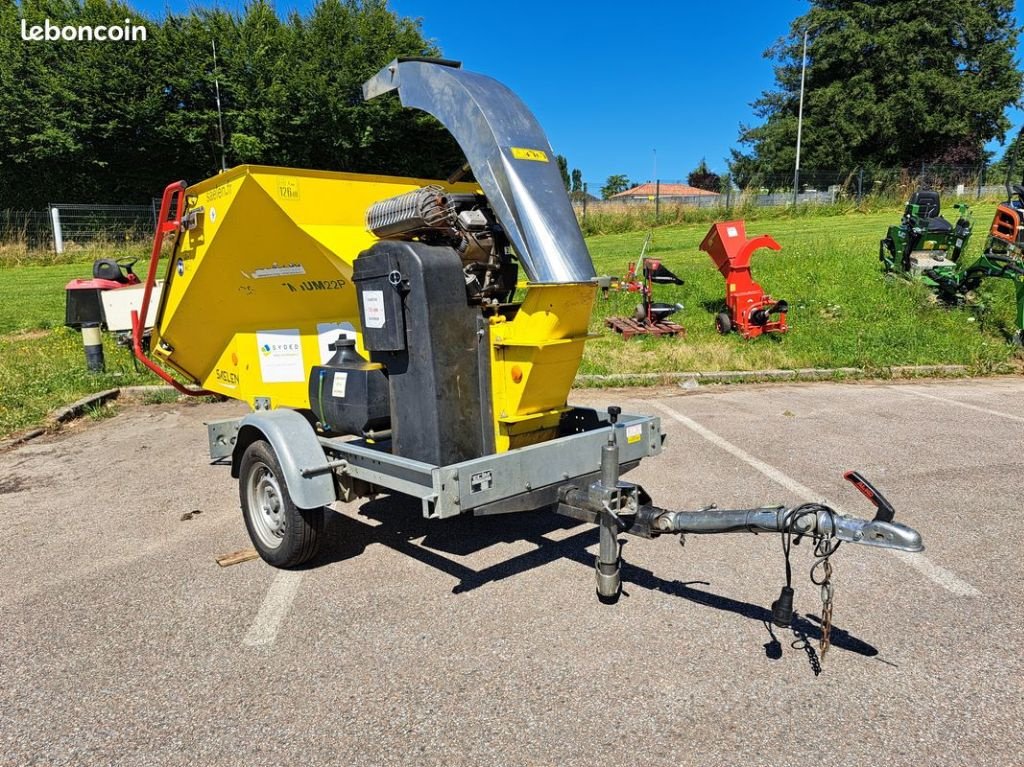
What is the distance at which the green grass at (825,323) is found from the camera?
10.1 metres

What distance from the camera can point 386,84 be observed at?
4.14 meters

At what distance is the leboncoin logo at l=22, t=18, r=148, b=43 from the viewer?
3117 centimetres

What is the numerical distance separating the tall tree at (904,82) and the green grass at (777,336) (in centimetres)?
3492

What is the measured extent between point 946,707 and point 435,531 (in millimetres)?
2820

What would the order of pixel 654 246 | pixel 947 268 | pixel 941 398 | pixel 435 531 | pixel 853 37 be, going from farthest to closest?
pixel 853 37 < pixel 654 246 < pixel 947 268 < pixel 941 398 < pixel 435 531

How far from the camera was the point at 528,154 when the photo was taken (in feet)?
11.6

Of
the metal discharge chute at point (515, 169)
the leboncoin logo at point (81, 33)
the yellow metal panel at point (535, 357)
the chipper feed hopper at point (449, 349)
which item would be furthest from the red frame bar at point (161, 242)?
the leboncoin logo at point (81, 33)

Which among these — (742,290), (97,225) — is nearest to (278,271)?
(742,290)

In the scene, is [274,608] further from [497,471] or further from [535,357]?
[535,357]

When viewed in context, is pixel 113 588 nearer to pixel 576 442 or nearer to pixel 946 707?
pixel 576 442

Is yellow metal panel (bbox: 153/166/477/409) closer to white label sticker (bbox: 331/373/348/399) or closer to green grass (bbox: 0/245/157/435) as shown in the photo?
white label sticker (bbox: 331/373/348/399)

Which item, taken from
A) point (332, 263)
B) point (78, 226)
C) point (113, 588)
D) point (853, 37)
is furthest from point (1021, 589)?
point (853, 37)

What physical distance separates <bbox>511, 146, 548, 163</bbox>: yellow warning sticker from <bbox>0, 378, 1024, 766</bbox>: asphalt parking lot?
2.15 metres

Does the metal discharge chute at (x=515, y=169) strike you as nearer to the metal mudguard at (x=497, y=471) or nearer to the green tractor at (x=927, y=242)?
the metal mudguard at (x=497, y=471)
